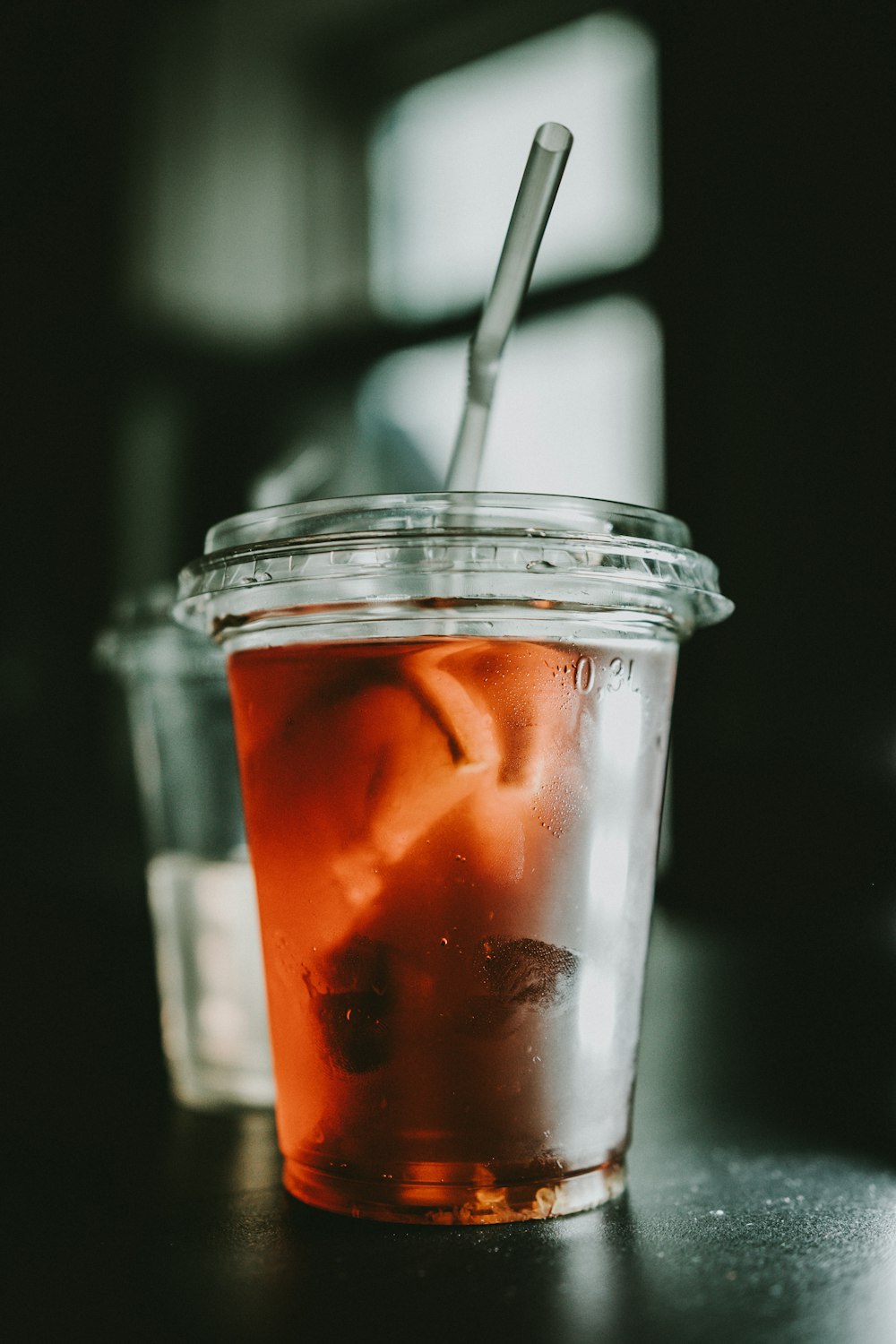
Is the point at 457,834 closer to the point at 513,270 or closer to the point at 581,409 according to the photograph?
the point at 513,270

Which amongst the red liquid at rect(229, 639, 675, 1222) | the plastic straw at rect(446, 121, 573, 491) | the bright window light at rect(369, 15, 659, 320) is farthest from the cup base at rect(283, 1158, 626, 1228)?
the bright window light at rect(369, 15, 659, 320)

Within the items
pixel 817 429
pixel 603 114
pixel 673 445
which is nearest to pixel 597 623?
pixel 817 429

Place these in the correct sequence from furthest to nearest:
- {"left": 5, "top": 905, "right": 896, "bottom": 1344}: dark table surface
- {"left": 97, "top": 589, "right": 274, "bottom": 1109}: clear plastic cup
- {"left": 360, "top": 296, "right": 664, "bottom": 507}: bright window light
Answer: {"left": 360, "top": 296, "right": 664, "bottom": 507}: bright window light → {"left": 97, "top": 589, "right": 274, "bottom": 1109}: clear plastic cup → {"left": 5, "top": 905, "right": 896, "bottom": 1344}: dark table surface

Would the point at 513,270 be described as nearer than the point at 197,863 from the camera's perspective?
Yes

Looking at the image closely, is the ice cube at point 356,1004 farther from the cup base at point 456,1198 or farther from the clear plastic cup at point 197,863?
the clear plastic cup at point 197,863

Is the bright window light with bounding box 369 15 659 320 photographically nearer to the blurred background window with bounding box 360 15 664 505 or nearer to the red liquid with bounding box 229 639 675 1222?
the blurred background window with bounding box 360 15 664 505

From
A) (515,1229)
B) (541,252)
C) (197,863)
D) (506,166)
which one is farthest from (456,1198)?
(506,166)

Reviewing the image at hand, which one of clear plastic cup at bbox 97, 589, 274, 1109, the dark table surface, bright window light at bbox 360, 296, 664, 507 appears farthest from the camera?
bright window light at bbox 360, 296, 664, 507
